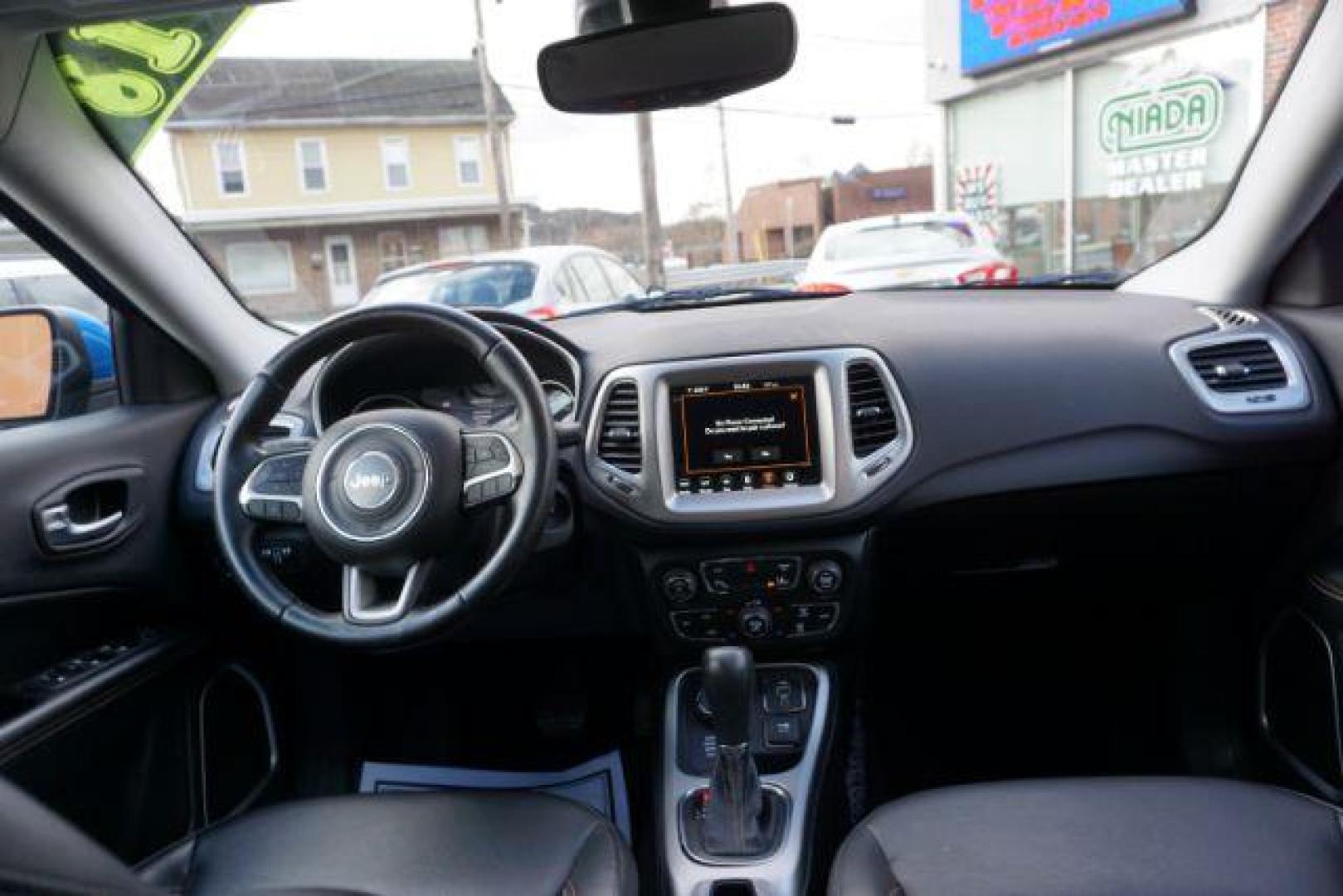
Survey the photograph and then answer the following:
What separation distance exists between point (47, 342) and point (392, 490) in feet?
4.10

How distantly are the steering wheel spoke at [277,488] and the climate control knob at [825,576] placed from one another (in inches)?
42.1

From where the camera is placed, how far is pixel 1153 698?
2.70 meters

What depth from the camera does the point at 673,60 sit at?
1.94 metres

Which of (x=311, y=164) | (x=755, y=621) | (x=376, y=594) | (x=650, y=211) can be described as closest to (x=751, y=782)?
(x=755, y=621)

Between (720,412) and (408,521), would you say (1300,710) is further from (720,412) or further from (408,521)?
(408,521)

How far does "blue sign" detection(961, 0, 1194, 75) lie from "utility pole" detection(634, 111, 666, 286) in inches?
245

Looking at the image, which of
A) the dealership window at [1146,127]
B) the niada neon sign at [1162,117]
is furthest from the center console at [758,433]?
the niada neon sign at [1162,117]

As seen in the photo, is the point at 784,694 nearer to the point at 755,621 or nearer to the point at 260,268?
the point at 755,621

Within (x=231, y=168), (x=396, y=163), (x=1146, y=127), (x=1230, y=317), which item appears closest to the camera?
(x=1230, y=317)

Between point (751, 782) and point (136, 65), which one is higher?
point (136, 65)

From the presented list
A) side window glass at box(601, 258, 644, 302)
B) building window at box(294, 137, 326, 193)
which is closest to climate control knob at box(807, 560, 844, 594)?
side window glass at box(601, 258, 644, 302)

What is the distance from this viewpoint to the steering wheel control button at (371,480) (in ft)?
5.71

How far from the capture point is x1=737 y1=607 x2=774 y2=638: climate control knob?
2.38 metres

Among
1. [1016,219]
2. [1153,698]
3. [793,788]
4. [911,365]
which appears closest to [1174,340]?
[911,365]
